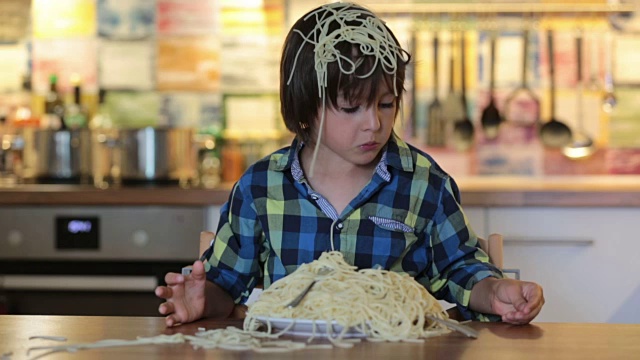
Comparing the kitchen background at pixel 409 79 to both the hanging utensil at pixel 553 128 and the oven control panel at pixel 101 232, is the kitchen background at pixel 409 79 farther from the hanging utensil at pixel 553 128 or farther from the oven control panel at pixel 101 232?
the oven control panel at pixel 101 232

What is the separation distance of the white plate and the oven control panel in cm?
154

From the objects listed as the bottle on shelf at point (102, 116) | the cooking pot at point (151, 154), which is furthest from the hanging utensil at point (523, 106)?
the bottle on shelf at point (102, 116)

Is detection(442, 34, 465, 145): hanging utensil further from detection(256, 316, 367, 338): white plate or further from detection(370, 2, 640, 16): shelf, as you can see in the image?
detection(256, 316, 367, 338): white plate

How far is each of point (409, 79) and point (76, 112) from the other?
104 centimetres

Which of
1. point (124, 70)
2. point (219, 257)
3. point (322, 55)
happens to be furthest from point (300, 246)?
point (124, 70)

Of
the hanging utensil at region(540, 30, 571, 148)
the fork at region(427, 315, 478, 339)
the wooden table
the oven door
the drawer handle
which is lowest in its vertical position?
the oven door

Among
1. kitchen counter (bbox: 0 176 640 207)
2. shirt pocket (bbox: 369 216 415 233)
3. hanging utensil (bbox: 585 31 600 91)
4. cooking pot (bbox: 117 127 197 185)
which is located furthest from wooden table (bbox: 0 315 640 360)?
hanging utensil (bbox: 585 31 600 91)

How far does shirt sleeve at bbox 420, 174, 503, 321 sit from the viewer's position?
144 cm

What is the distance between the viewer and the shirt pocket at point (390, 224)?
58.8 inches

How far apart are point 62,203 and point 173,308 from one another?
1.54 meters

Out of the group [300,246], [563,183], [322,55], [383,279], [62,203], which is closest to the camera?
[383,279]

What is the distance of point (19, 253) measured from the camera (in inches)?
106

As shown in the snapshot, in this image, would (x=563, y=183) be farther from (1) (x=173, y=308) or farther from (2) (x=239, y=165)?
(1) (x=173, y=308)

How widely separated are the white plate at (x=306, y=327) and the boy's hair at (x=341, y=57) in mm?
371
